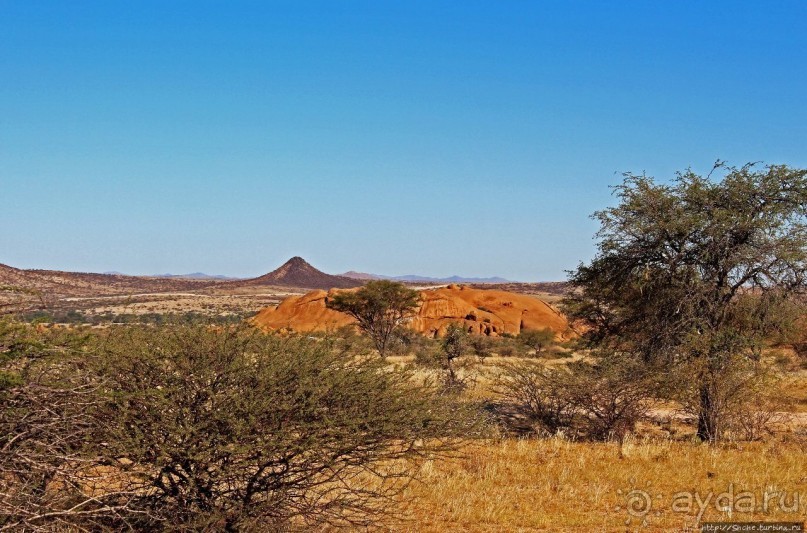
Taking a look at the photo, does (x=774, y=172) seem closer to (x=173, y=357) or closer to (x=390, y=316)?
(x=173, y=357)

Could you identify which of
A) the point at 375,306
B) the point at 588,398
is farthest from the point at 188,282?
the point at 588,398

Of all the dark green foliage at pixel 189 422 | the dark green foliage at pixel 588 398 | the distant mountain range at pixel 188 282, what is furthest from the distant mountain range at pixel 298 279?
the dark green foliage at pixel 189 422

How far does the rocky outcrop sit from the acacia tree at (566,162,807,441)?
4219cm

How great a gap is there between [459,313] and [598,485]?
53644 mm

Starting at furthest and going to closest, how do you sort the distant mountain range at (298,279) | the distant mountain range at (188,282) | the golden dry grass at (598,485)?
the distant mountain range at (298,279), the distant mountain range at (188,282), the golden dry grass at (598,485)

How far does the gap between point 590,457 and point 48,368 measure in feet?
31.7

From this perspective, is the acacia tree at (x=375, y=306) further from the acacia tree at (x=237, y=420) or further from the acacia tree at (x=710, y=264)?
the acacia tree at (x=237, y=420)

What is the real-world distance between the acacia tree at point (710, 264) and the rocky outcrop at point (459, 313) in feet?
138

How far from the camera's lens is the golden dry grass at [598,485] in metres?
9.53

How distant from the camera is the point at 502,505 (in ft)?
33.1

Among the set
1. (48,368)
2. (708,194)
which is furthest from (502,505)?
(708,194)

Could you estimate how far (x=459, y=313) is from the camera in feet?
213

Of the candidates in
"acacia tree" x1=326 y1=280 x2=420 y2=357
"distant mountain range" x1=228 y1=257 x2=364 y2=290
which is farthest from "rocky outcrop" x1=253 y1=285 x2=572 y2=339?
"distant mountain range" x1=228 y1=257 x2=364 y2=290

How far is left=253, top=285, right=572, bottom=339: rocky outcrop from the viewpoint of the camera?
204 ft
